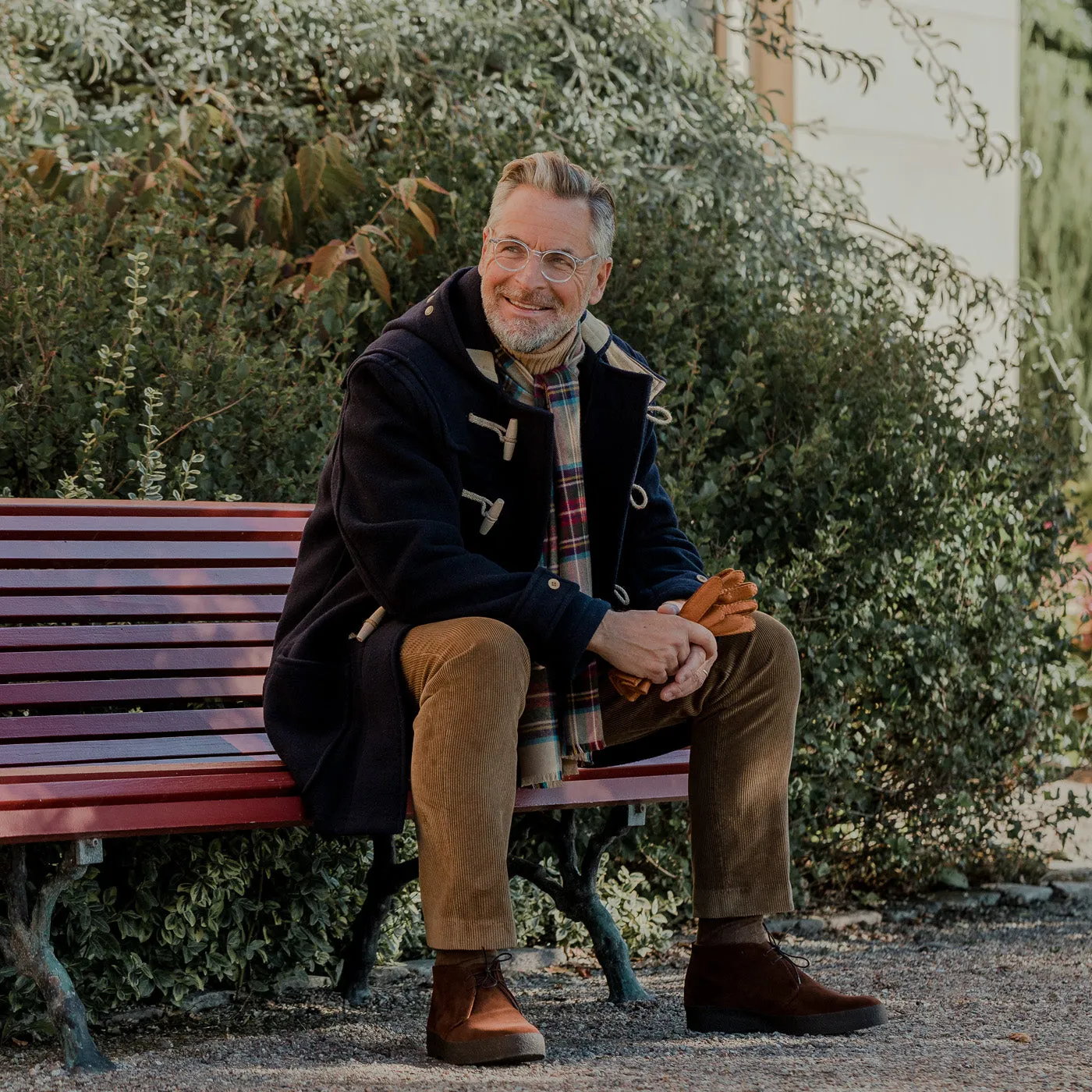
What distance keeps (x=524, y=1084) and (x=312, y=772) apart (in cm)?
→ 64

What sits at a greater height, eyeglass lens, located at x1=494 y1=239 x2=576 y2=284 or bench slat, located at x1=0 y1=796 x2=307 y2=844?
eyeglass lens, located at x1=494 y1=239 x2=576 y2=284

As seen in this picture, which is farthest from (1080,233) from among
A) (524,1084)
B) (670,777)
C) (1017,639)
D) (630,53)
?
(524,1084)

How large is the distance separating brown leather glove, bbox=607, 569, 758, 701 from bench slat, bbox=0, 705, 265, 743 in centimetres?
85

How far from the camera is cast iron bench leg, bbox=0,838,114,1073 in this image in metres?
2.85

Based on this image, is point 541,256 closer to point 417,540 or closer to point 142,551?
point 417,540

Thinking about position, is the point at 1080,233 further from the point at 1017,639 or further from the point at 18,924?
the point at 18,924

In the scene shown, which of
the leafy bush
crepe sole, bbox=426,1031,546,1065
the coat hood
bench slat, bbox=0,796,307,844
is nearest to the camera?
bench slat, bbox=0,796,307,844

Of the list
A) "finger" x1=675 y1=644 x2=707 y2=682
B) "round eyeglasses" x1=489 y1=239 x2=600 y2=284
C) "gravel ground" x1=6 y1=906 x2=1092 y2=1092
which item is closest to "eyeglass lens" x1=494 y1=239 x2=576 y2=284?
"round eyeglasses" x1=489 y1=239 x2=600 y2=284

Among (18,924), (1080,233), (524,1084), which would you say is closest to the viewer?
(524,1084)

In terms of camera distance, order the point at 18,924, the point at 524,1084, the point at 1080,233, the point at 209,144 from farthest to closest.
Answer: the point at 1080,233 → the point at 209,144 → the point at 18,924 → the point at 524,1084

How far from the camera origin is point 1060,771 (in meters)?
4.93

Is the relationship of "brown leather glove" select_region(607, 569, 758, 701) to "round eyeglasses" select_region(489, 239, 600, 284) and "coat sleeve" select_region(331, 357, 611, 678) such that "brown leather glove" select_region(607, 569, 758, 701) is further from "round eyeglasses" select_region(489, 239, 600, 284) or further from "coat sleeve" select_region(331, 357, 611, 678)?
"round eyeglasses" select_region(489, 239, 600, 284)

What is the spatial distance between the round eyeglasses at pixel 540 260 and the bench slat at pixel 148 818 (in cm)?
108

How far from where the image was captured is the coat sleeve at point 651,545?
3412 millimetres
